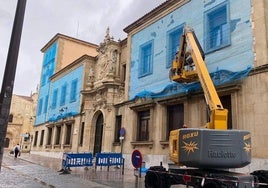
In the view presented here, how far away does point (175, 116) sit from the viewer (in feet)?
51.2

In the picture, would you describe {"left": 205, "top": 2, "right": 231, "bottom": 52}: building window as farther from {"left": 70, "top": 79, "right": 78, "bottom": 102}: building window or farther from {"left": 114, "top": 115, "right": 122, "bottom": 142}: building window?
{"left": 70, "top": 79, "right": 78, "bottom": 102}: building window

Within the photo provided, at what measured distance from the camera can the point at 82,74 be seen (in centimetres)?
2708

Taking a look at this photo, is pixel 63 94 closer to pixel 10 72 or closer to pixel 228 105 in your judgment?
pixel 228 105

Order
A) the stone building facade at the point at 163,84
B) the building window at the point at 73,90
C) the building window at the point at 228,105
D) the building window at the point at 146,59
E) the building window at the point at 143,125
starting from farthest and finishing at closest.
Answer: the building window at the point at 73,90 → the building window at the point at 146,59 → the building window at the point at 143,125 → the building window at the point at 228,105 → the stone building facade at the point at 163,84

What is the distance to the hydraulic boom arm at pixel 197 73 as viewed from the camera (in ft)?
25.3

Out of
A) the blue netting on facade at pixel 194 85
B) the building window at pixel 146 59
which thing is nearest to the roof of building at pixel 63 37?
the building window at pixel 146 59

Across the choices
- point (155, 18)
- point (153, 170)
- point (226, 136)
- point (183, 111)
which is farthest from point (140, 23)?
point (226, 136)

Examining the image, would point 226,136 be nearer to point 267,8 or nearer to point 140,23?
point 267,8

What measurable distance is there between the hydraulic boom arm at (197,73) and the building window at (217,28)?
2479mm

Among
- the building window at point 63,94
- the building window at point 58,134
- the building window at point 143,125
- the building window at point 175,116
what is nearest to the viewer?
the building window at point 175,116

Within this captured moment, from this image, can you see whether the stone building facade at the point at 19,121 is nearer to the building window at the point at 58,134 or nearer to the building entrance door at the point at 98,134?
the building window at the point at 58,134

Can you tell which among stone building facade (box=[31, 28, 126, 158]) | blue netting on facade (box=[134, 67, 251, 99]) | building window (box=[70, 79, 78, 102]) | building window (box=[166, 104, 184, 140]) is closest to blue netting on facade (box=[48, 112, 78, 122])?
stone building facade (box=[31, 28, 126, 158])

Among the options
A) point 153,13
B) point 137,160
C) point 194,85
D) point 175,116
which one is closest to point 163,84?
point 175,116

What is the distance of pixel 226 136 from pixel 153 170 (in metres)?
3.04
